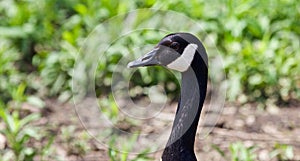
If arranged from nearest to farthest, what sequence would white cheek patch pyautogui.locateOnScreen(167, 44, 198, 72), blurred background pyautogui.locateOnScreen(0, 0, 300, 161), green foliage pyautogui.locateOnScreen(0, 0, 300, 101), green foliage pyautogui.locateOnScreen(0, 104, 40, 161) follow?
white cheek patch pyautogui.locateOnScreen(167, 44, 198, 72) < green foliage pyautogui.locateOnScreen(0, 104, 40, 161) < blurred background pyautogui.locateOnScreen(0, 0, 300, 161) < green foliage pyautogui.locateOnScreen(0, 0, 300, 101)

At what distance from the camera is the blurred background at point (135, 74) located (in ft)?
15.8

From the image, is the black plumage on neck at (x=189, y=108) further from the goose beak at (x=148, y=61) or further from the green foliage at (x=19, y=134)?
the green foliage at (x=19, y=134)

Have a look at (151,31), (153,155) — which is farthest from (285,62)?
(153,155)

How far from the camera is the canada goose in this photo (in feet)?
11.3

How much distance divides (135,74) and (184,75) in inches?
77.2

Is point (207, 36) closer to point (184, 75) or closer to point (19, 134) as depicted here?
point (19, 134)

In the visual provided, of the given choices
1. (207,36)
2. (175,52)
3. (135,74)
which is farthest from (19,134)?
(175,52)

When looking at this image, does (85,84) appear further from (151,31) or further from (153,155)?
(153,155)

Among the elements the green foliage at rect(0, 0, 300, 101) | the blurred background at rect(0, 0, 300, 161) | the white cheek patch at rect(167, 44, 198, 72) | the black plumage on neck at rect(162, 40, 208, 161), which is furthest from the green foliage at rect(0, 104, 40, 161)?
the white cheek patch at rect(167, 44, 198, 72)

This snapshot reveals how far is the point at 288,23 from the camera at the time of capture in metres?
5.67

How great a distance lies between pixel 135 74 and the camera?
5.48 meters

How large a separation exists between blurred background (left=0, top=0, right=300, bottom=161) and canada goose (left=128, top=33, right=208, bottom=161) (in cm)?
92

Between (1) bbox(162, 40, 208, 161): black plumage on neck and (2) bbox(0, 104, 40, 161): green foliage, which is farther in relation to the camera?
(2) bbox(0, 104, 40, 161): green foliage

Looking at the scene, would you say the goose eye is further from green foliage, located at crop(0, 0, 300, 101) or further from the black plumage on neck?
green foliage, located at crop(0, 0, 300, 101)
